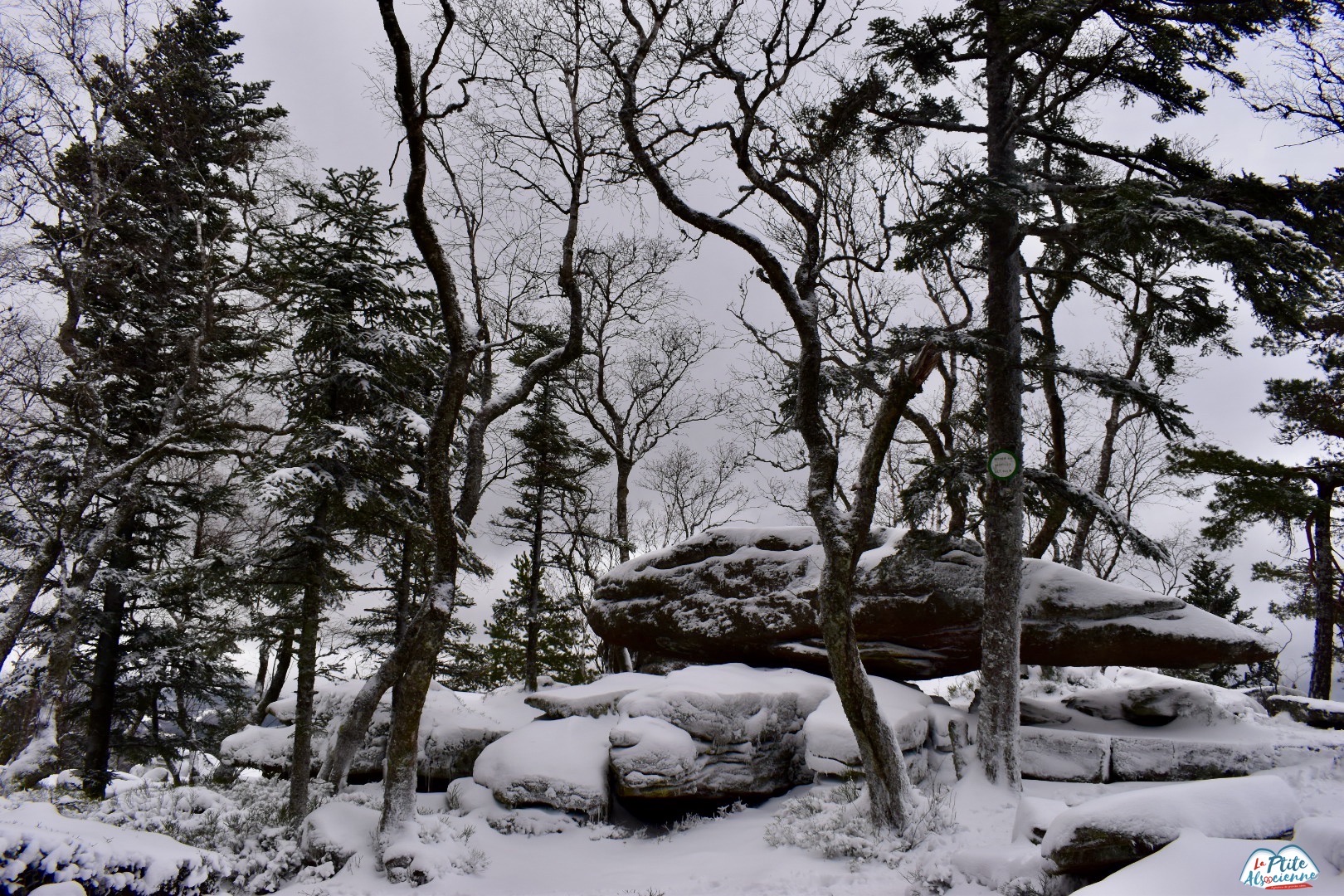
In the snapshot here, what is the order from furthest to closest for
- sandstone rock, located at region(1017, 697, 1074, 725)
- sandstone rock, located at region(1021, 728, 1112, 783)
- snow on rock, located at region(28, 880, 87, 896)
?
1. sandstone rock, located at region(1017, 697, 1074, 725)
2. sandstone rock, located at region(1021, 728, 1112, 783)
3. snow on rock, located at region(28, 880, 87, 896)

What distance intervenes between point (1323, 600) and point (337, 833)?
56.1 ft

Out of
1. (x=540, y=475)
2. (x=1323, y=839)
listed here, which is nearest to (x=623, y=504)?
(x=540, y=475)

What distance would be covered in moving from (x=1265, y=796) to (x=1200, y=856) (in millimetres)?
1602

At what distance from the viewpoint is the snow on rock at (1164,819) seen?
4633 millimetres

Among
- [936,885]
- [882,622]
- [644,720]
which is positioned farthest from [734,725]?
[936,885]

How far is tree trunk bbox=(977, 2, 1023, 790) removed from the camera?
882 centimetres

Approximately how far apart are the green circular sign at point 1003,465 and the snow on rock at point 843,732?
3200mm

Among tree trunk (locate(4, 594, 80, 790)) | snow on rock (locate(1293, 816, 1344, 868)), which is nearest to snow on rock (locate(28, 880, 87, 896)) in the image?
snow on rock (locate(1293, 816, 1344, 868))

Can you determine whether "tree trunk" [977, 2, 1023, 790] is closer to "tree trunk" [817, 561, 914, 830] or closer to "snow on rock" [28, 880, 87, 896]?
"tree trunk" [817, 561, 914, 830]

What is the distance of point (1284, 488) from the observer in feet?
40.5

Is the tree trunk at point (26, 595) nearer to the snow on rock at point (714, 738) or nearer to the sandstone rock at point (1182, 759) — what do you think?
the snow on rock at point (714, 738)

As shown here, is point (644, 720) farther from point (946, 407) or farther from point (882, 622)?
point (946, 407)

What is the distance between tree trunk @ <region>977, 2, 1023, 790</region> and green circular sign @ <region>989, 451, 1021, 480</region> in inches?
4.4

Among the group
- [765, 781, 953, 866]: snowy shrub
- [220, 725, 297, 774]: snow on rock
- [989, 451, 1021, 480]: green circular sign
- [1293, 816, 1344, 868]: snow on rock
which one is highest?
[989, 451, 1021, 480]: green circular sign
